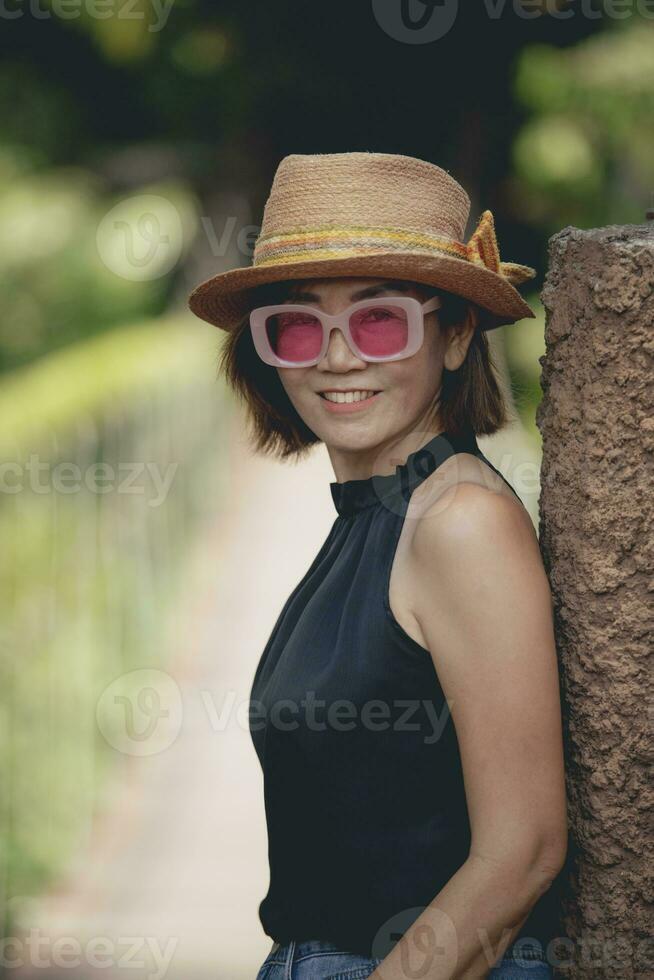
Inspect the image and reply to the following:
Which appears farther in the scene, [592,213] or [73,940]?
[592,213]

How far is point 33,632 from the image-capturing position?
673 cm

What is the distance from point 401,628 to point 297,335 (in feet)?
1.82

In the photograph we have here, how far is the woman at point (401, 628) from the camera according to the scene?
172 centimetres

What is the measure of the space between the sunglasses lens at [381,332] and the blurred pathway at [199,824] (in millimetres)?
2027

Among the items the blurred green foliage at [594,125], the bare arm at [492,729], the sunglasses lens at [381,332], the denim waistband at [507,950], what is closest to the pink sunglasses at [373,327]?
the sunglasses lens at [381,332]

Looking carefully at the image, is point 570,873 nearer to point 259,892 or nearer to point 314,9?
point 259,892

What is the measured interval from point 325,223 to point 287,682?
74cm

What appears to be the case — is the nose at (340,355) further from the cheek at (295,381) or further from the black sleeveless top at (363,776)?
the black sleeveless top at (363,776)

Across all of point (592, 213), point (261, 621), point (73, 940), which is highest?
point (592, 213)

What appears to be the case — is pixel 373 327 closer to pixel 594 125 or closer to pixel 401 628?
pixel 401 628

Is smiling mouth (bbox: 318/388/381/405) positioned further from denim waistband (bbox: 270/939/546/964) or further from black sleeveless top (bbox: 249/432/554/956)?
denim waistband (bbox: 270/939/546/964)

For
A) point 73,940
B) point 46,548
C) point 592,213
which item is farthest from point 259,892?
point 592,213

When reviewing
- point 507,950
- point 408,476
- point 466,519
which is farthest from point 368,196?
point 507,950

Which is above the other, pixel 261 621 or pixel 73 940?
pixel 261 621
